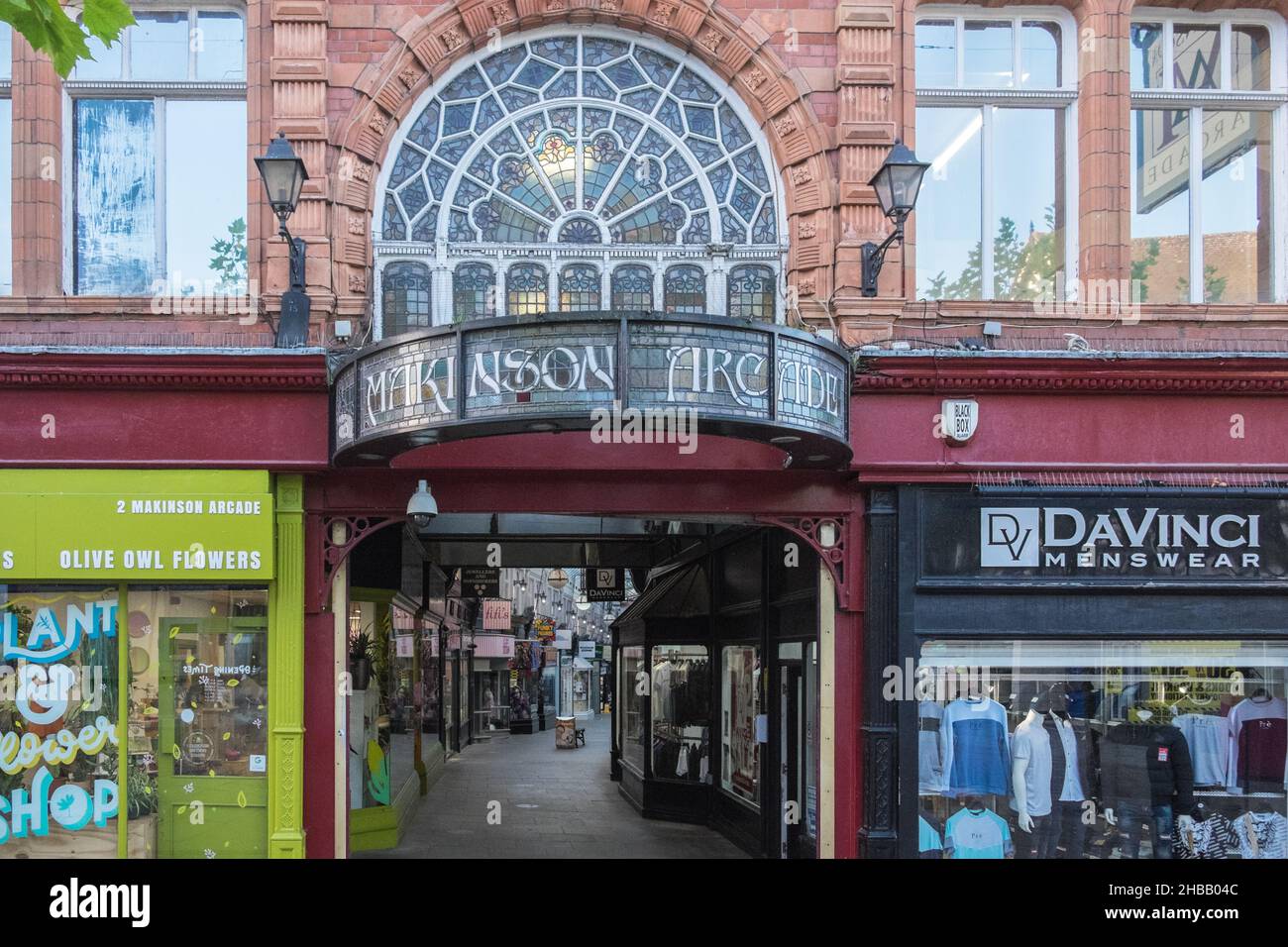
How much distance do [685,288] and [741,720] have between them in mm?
6206

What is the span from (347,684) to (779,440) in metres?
4.38

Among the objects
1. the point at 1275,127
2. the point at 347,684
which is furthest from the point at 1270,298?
the point at 347,684

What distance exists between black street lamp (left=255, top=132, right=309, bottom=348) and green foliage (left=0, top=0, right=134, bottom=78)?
8.11ft

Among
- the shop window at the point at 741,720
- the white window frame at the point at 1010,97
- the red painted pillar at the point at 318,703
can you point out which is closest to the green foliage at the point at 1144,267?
the white window frame at the point at 1010,97

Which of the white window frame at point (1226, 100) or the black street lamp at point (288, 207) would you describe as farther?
the white window frame at point (1226, 100)

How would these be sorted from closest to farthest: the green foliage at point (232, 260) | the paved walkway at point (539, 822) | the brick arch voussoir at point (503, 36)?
the brick arch voussoir at point (503, 36) < the green foliage at point (232, 260) < the paved walkway at point (539, 822)

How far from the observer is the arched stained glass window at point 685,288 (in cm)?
1163

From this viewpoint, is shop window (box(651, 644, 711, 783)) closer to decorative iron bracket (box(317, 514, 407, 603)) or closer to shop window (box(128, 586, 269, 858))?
decorative iron bracket (box(317, 514, 407, 603))

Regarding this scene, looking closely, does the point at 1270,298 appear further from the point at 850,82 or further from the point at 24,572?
the point at 24,572

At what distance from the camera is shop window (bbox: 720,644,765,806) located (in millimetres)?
14789

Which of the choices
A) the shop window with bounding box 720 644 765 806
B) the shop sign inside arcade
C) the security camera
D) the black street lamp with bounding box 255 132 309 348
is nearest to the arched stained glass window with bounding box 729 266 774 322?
the shop sign inside arcade

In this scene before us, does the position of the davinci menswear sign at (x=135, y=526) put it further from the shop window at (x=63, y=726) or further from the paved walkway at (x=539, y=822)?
the paved walkway at (x=539, y=822)

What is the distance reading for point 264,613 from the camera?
10875 millimetres

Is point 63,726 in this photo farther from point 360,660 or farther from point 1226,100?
point 1226,100
